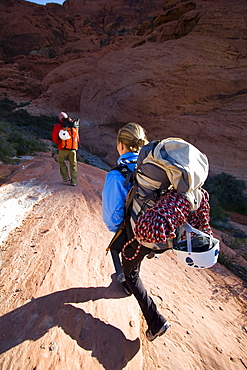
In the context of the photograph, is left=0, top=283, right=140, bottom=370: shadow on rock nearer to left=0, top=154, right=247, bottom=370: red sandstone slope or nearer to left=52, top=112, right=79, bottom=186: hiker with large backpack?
left=0, top=154, right=247, bottom=370: red sandstone slope

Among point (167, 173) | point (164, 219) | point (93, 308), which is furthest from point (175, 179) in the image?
point (93, 308)

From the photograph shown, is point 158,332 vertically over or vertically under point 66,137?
under

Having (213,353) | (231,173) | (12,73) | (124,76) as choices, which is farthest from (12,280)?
(12,73)

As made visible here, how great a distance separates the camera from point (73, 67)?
20.3 meters

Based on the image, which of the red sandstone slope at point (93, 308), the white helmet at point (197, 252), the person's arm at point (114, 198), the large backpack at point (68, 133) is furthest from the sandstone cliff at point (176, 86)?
the white helmet at point (197, 252)

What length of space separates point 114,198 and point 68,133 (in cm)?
315

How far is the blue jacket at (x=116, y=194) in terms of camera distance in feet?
4.65

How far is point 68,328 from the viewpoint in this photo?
1477 mm

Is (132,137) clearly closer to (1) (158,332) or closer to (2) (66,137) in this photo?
(1) (158,332)

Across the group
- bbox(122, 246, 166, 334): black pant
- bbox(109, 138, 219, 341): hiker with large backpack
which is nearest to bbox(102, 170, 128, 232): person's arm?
bbox(109, 138, 219, 341): hiker with large backpack

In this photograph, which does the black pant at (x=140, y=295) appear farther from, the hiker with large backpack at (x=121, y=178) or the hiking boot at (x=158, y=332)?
the hiker with large backpack at (x=121, y=178)

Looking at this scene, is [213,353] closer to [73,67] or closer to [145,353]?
[145,353]

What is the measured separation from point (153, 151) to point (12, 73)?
1168 inches

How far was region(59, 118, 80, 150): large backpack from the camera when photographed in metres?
4.07
